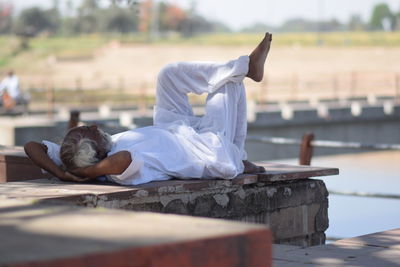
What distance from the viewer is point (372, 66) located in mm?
73688

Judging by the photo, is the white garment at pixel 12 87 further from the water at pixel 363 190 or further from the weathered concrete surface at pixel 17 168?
the weathered concrete surface at pixel 17 168

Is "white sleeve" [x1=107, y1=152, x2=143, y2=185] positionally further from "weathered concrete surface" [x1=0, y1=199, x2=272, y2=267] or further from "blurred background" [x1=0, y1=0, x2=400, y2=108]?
"blurred background" [x1=0, y1=0, x2=400, y2=108]

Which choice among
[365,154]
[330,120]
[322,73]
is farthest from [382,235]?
[322,73]

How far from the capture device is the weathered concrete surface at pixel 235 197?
5.00 m

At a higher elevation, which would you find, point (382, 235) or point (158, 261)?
point (158, 261)

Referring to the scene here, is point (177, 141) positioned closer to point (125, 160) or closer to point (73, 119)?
point (125, 160)

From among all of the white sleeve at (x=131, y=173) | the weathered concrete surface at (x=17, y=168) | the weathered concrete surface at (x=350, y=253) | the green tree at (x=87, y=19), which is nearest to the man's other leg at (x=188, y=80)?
the white sleeve at (x=131, y=173)

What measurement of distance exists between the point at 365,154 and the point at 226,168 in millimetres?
25631

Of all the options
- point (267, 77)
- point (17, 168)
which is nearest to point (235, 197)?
point (17, 168)

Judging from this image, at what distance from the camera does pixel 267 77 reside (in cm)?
5456

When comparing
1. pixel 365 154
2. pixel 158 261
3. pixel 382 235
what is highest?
pixel 158 261

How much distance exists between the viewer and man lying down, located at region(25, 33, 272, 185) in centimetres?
532

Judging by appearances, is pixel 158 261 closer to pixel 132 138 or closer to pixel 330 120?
pixel 132 138

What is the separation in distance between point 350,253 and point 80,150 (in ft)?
5.26
